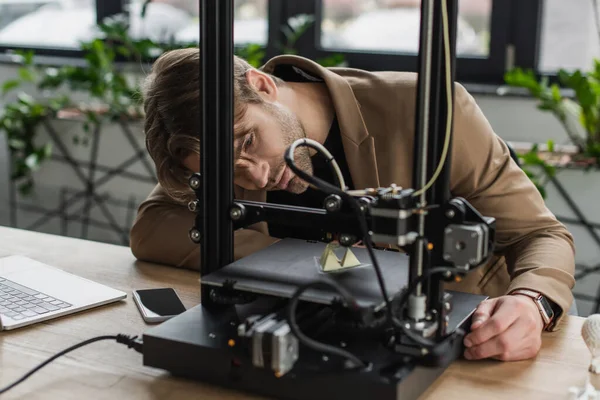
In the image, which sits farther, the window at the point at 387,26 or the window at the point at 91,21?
the window at the point at 91,21

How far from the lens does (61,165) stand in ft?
11.2

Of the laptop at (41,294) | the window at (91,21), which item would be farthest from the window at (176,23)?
the laptop at (41,294)

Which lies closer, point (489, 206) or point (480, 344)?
point (480, 344)

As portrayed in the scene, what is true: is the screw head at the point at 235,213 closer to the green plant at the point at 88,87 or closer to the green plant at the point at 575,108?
the green plant at the point at 575,108

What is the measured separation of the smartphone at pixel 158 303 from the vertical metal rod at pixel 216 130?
137 millimetres

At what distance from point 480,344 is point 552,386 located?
0.11m

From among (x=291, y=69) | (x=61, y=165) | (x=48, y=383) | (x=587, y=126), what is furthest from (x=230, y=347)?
(x=61, y=165)

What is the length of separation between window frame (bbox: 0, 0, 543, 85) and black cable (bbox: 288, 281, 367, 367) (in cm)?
201

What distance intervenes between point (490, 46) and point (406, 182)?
1439 mm

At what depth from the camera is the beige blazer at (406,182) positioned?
4.57ft

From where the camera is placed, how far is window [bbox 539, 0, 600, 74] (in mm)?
2602

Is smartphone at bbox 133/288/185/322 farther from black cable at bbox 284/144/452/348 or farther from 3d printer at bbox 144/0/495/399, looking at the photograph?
black cable at bbox 284/144/452/348

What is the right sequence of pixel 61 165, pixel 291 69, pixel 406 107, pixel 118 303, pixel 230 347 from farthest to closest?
pixel 61 165 → pixel 291 69 → pixel 406 107 → pixel 118 303 → pixel 230 347

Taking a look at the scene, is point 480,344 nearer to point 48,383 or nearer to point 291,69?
point 48,383
